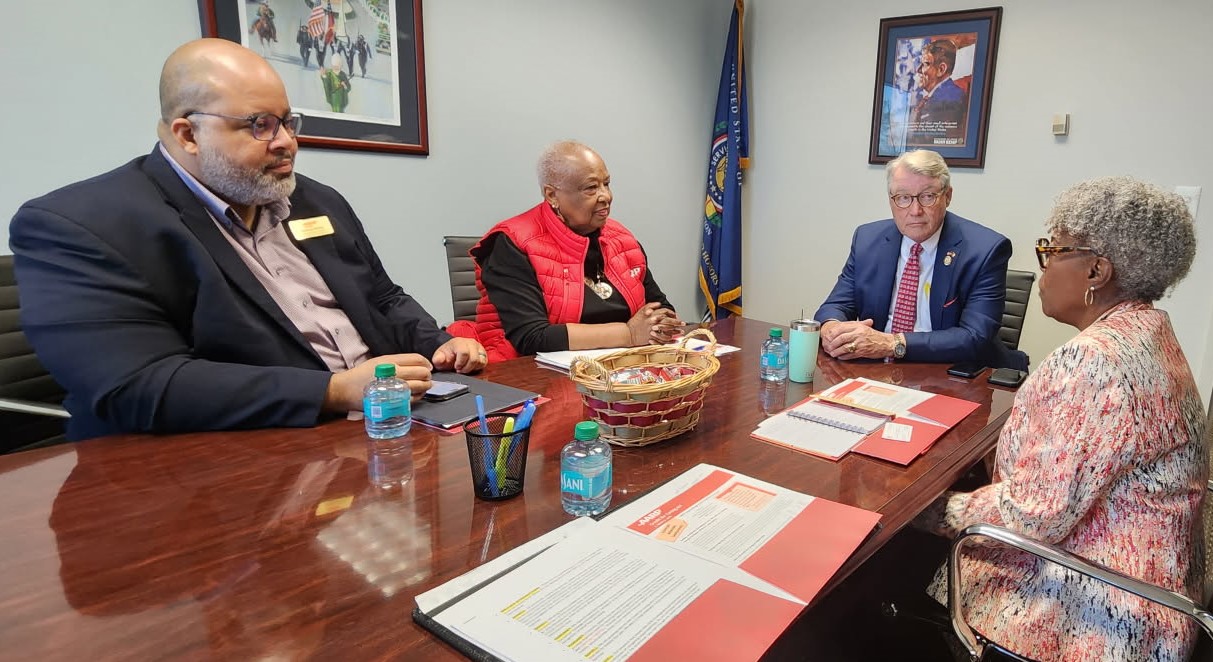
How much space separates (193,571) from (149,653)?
15 cm

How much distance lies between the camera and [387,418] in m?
1.21

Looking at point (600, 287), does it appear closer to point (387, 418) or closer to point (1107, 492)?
point (387, 418)

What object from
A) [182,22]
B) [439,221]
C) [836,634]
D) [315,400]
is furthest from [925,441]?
[182,22]

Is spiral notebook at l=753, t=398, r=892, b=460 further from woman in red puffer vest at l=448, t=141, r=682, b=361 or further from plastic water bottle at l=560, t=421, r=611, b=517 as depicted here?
woman in red puffer vest at l=448, t=141, r=682, b=361

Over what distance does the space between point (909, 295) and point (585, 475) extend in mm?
1764

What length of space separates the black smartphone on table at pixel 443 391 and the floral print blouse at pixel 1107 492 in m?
1.05

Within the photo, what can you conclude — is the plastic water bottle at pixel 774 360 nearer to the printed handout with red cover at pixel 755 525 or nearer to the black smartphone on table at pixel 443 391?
the printed handout with red cover at pixel 755 525

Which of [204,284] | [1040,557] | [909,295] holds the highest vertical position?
[204,284]

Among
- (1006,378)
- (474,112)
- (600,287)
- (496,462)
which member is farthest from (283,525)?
(474,112)

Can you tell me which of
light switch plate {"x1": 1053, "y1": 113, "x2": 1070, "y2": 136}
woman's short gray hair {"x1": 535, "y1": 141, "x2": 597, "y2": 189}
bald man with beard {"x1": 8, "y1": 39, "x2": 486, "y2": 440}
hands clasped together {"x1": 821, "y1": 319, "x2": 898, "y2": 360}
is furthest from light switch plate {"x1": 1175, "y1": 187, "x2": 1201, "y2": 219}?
bald man with beard {"x1": 8, "y1": 39, "x2": 486, "y2": 440}

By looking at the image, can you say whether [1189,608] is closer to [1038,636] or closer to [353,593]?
[1038,636]

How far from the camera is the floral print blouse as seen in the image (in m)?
1.02

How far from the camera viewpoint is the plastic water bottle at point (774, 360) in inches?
62.3

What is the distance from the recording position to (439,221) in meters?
2.88
